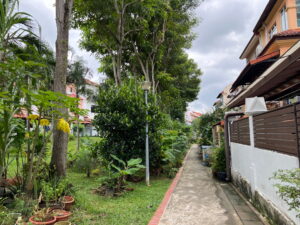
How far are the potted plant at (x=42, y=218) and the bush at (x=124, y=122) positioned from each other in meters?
3.71

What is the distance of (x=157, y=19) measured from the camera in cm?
1322

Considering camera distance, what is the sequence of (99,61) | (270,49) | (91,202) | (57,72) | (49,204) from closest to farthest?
(49,204)
(91,202)
(57,72)
(270,49)
(99,61)

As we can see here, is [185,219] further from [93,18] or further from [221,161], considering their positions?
[93,18]

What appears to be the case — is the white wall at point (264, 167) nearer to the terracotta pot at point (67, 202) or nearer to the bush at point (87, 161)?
the terracotta pot at point (67, 202)

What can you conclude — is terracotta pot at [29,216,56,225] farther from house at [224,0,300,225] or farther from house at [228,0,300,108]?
house at [228,0,300,108]

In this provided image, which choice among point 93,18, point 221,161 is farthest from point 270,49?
point 93,18

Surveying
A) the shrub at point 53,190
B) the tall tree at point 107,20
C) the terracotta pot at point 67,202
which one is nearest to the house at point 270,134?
the terracotta pot at point 67,202

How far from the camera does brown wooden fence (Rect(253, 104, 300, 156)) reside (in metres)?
2.91

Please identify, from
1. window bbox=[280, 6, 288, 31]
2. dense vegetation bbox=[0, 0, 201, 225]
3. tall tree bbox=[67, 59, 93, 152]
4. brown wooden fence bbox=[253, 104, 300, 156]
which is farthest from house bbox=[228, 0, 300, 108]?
tall tree bbox=[67, 59, 93, 152]

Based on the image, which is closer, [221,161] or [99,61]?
[221,161]

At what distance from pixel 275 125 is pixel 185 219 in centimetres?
263

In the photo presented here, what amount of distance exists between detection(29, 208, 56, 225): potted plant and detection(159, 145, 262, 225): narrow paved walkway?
2102mm

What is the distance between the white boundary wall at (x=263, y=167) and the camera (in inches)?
126

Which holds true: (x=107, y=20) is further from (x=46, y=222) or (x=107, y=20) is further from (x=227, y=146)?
(x=46, y=222)
